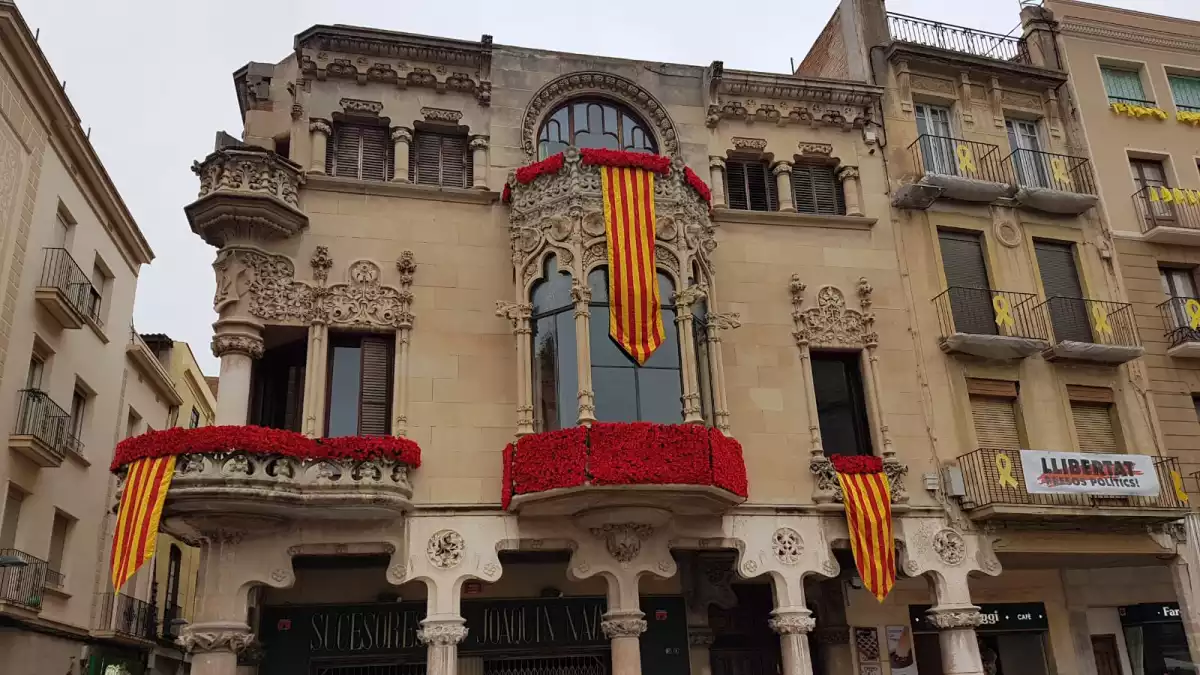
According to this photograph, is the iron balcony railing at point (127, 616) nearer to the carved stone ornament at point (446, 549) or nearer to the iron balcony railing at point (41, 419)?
the iron balcony railing at point (41, 419)

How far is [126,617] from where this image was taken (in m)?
25.0

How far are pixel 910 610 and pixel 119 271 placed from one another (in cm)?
2291

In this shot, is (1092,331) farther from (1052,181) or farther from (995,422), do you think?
(1052,181)

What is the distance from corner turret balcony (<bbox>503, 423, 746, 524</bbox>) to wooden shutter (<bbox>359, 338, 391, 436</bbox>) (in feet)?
8.18

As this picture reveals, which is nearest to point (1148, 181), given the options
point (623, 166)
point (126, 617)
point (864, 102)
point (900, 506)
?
point (864, 102)

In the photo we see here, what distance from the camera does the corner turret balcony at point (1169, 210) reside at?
877 inches

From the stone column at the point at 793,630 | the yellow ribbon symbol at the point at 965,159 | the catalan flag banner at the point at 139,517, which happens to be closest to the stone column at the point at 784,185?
the yellow ribbon symbol at the point at 965,159

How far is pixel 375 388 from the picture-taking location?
16.6 metres

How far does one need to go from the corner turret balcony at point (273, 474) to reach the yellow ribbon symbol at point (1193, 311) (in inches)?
727

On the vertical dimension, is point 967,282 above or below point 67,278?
below

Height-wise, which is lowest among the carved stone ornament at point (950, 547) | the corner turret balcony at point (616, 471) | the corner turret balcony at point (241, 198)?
the carved stone ornament at point (950, 547)

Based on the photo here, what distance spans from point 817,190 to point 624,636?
10.9 metres

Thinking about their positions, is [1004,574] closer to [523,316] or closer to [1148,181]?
[1148,181]

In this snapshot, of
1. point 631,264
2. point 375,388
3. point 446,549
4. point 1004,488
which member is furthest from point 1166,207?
point 375,388
